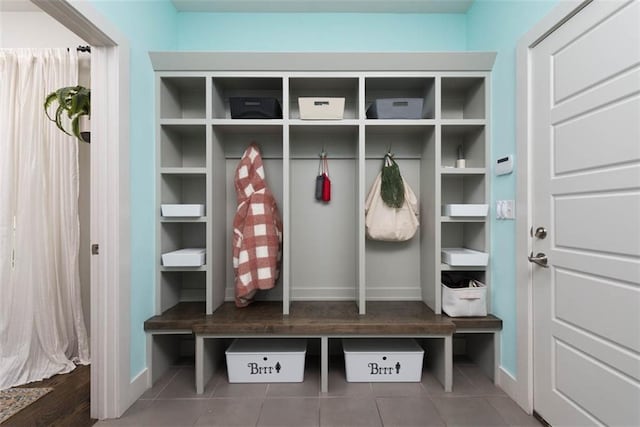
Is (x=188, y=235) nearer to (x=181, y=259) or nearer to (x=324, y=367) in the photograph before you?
(x=181, y=259)

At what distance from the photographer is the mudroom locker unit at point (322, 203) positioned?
6.40 ft

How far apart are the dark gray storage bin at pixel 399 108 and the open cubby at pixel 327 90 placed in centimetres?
20

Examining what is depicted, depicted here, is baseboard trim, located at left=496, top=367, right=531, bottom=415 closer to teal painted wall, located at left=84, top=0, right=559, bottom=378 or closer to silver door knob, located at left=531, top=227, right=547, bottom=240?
teal painted wall, located at left=84, top=0, right=559, bottom=378

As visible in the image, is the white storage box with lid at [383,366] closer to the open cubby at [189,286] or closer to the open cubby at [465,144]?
the open cubby at [189,286]

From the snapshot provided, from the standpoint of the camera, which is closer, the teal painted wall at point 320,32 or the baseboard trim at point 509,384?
the baseboard trim at point 509,384

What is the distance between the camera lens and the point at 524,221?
5.58 ft

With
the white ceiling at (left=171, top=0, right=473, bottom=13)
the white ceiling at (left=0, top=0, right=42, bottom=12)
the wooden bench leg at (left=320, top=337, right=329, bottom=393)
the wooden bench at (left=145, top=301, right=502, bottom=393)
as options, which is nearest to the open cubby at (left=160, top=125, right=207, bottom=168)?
the white ceiling at (left=171, top=0, right=473, bottom=13)

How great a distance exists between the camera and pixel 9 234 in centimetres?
208

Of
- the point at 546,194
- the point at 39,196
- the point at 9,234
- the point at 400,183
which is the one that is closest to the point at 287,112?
the point at 400,183

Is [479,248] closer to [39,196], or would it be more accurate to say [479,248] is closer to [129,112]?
[129,112]

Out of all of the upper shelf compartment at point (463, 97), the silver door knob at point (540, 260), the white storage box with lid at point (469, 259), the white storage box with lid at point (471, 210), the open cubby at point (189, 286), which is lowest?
the open cubby at point (189, 286)

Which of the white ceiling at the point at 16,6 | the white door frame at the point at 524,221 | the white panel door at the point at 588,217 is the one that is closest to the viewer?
the white panel door at the point at 588,217

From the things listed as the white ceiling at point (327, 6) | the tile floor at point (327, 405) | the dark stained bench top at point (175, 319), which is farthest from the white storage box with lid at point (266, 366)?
the white ceiling at point (327, 6)

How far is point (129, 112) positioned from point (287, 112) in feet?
3.16
